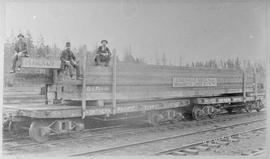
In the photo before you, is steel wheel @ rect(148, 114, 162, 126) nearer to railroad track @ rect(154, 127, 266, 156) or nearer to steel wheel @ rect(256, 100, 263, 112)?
railroad track @ rect(154, 127, 266, 156)

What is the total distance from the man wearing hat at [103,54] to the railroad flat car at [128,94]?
50 millimetres

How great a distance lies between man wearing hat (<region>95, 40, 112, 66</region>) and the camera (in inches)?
99.4

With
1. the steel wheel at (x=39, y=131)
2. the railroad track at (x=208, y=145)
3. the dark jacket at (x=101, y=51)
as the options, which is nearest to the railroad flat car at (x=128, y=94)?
the steel wheel at (x=39, y=131)

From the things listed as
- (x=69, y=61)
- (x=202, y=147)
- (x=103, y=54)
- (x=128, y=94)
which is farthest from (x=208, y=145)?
(x=69, y=61)

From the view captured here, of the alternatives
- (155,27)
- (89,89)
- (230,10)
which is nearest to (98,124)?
(89,89)

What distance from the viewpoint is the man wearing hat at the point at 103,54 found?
2.53 m

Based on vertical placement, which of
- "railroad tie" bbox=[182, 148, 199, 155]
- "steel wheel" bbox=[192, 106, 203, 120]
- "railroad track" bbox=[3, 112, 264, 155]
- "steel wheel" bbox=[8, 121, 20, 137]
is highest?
"steel wheel" bbox=[192, 106, 203, 120]

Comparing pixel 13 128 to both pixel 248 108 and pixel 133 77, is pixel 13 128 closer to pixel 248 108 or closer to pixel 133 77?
pixel 133 77

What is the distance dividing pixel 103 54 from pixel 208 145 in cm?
110

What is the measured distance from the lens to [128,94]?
259cm

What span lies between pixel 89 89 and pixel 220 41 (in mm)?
1135

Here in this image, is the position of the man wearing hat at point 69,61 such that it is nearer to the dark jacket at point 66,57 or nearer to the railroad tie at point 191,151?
the dark jacket at point 66,57

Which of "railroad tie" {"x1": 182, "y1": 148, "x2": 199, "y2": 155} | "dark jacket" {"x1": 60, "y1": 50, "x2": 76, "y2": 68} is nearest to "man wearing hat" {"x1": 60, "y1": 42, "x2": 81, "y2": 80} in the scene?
"dark jacket" {"x1": 60, "y1": 50, "x2": 76, "y2": 68}

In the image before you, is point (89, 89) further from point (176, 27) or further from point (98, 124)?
point (176, 27)
